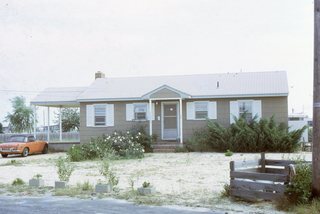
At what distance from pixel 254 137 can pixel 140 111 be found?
7688 mm

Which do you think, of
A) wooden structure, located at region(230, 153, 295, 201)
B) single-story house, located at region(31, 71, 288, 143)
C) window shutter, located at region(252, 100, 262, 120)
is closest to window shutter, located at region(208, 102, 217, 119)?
single-story house, located at region(31, 71, 288, 143)

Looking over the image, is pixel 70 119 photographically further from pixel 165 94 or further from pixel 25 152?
pixel 165 94

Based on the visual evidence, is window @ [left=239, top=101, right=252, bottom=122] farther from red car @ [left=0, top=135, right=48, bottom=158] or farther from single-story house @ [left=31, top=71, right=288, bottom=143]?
red car @ [left=0, top=135, right=48, bottom=158]

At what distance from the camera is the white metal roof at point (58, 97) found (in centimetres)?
3086

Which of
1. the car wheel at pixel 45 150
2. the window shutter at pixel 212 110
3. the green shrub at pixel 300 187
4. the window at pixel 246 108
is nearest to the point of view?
the green shrub at pixel 300 187

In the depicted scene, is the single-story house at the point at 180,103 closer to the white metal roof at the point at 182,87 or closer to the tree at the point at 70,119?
the white metal roof at the point at 182,87

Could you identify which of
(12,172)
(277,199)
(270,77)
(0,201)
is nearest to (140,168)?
(12,172)

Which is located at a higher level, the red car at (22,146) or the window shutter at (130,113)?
the window shutter at (130,113)

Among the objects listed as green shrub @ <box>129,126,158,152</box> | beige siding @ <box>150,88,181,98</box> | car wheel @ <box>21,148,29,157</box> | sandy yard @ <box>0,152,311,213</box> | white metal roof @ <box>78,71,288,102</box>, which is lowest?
sandy yard @ <box>0,152,311,213</box>

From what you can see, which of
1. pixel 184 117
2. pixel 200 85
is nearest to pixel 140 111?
pixel 184 117

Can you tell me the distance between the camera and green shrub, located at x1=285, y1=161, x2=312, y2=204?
8797 mm

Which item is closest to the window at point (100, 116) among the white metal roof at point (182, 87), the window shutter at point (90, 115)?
the window shutter at point (90, 115)

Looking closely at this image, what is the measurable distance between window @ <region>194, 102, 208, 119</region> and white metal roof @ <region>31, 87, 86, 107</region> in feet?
27.5

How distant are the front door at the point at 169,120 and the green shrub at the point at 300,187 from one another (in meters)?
19.3
